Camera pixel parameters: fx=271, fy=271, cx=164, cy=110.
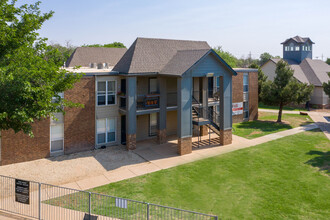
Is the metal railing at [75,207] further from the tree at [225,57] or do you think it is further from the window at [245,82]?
the tree at [225,57]

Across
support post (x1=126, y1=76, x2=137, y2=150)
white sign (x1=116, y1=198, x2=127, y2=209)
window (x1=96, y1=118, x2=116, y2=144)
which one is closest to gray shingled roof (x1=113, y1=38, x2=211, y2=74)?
support post (x1=126, y1=76, x2=137, y2=150)

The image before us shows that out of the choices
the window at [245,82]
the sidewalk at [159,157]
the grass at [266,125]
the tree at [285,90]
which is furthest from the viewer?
the window at [245,82]

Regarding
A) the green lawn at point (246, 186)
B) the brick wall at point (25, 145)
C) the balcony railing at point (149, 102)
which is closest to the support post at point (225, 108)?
the green lawn at point (246, 186)

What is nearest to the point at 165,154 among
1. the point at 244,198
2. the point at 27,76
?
the point at 244,198

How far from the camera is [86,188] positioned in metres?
15.3

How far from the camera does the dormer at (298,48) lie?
52500 mm

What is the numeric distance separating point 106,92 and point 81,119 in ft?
9.88

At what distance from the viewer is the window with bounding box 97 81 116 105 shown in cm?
2208

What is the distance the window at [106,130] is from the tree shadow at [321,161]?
15.2 meters

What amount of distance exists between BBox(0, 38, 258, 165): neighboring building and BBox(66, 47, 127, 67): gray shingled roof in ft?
64.1

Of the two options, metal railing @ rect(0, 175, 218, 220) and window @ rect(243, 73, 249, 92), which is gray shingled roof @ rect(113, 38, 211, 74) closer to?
window @ rect(243, 73, 249, 92)

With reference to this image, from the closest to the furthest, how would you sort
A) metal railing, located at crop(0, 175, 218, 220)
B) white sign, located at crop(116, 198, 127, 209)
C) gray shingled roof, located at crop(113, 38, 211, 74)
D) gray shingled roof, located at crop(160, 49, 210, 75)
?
1. white sign, located at crop(116, 198, 127, 209)
2. metal railing, located at crop(0, 175, 218, 220)
3. gray shingled roof, located at crop(160, 49, 210, 75)
4. gray shingled roof, located at crop(113, 38, 211, 74)

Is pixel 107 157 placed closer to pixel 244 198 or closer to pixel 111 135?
pixel 111 135

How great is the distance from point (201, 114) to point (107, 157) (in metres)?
9.69
